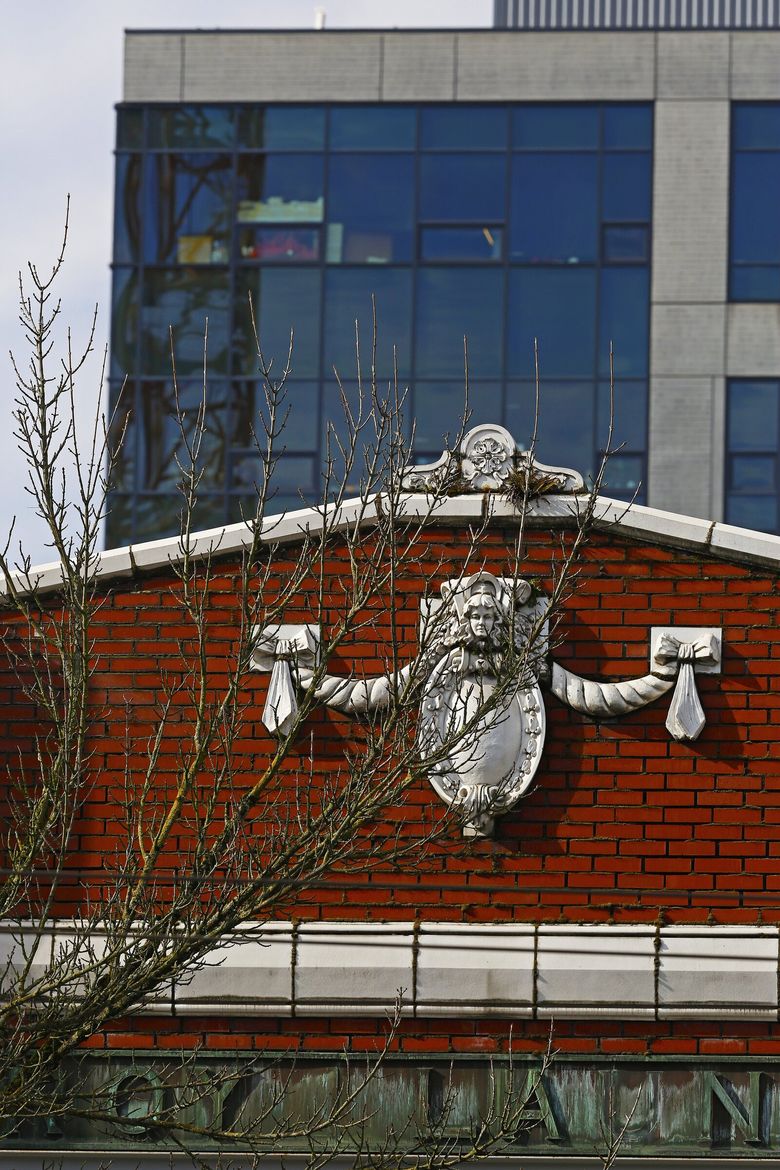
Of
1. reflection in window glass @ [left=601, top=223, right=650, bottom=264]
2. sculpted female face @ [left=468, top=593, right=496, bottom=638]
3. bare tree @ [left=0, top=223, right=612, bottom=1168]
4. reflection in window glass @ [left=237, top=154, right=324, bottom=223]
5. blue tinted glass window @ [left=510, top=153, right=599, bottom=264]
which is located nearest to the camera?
bare tree @ [left=0, top=223, right=612, bottom=1168]

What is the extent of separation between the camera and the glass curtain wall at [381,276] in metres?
24.9

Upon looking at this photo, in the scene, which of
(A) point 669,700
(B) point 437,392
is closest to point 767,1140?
(A) point 669,700

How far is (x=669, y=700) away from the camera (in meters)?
11.7

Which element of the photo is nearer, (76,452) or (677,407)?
(76,452)

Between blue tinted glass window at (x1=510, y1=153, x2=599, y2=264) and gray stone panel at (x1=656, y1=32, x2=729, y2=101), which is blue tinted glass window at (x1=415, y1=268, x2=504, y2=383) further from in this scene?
gray stone panel at (x1=656, y1=32, x2=729, y2=101)

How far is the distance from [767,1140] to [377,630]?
3626 mm

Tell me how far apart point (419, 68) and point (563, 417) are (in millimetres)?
5089

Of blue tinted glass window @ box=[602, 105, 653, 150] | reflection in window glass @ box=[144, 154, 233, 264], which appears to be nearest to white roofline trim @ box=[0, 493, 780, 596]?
reflection in window glass @ box=[144, 154, 233, 264]

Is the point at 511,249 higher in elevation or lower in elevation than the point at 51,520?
higher

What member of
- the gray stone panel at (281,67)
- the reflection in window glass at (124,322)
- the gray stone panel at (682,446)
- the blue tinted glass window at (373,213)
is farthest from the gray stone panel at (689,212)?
the reflection in window glass at (124,322)

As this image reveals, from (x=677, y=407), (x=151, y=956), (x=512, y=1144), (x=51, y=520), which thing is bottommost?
(x=512, y=1144)

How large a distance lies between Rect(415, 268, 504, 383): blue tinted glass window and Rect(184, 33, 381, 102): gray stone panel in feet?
9.09

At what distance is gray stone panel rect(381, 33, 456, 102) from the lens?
25.8 metres

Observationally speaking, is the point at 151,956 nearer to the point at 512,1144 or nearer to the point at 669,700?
the point at 512,1144
